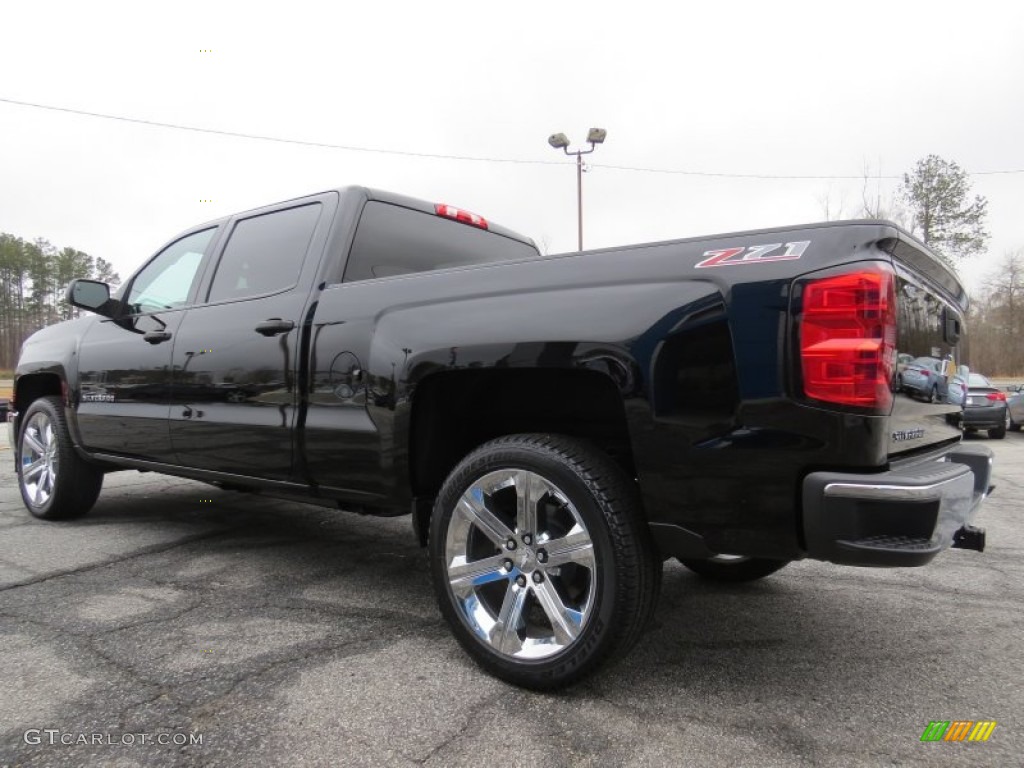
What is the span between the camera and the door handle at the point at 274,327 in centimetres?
312

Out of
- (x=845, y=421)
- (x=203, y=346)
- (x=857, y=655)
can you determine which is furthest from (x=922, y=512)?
(x=203, y=346)

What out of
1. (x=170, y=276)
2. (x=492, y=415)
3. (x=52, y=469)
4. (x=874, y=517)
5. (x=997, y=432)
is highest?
(x=170, y=276)

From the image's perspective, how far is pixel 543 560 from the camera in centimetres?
229

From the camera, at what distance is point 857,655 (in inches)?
102

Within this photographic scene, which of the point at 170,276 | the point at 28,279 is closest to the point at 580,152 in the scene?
the point at 170,276

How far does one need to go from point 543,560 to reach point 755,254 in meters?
1.17

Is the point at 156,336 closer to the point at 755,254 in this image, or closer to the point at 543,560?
the point at 543,560

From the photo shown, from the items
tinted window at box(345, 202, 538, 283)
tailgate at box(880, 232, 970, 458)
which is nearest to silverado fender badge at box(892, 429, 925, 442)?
tailgate at box(880, 232, 970, 458)

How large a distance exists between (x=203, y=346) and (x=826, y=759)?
3.23 meters

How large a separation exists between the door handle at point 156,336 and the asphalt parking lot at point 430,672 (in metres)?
1.23

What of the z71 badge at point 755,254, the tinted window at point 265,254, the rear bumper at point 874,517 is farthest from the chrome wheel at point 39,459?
the rear bumper at point 874,517

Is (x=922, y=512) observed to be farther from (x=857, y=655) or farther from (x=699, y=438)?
(x=857, y=655)

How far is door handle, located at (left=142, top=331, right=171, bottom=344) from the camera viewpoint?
3.85 m

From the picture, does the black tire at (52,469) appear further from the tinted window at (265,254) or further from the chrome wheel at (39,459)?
the tinted window at (265,254)
